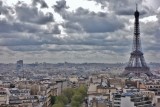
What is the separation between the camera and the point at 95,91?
88.8m

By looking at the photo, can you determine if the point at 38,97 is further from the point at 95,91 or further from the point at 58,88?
the point at 58,88

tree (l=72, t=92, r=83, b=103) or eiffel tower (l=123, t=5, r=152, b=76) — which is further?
eiffel tower (l=123, t=5, r=152, b=76)

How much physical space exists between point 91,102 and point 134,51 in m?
53.4

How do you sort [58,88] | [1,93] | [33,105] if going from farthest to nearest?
[58,88], [1,93], [33,105]

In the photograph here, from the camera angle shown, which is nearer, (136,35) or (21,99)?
(21,99)

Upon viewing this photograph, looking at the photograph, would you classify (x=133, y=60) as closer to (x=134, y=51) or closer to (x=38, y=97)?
(x=134, y=51)

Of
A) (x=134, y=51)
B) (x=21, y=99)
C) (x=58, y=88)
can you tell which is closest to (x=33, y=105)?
(x=21, y=99)

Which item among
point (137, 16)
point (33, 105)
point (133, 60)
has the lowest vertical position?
point (33, 105)

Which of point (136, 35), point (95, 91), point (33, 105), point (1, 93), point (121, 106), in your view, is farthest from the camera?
point (136, 35)

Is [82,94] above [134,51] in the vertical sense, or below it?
below

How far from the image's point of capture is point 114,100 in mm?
66625

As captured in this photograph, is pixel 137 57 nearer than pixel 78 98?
No

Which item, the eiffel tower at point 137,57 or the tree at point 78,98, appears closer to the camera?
the tree at point 78,98

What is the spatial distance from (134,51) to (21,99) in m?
52.4
